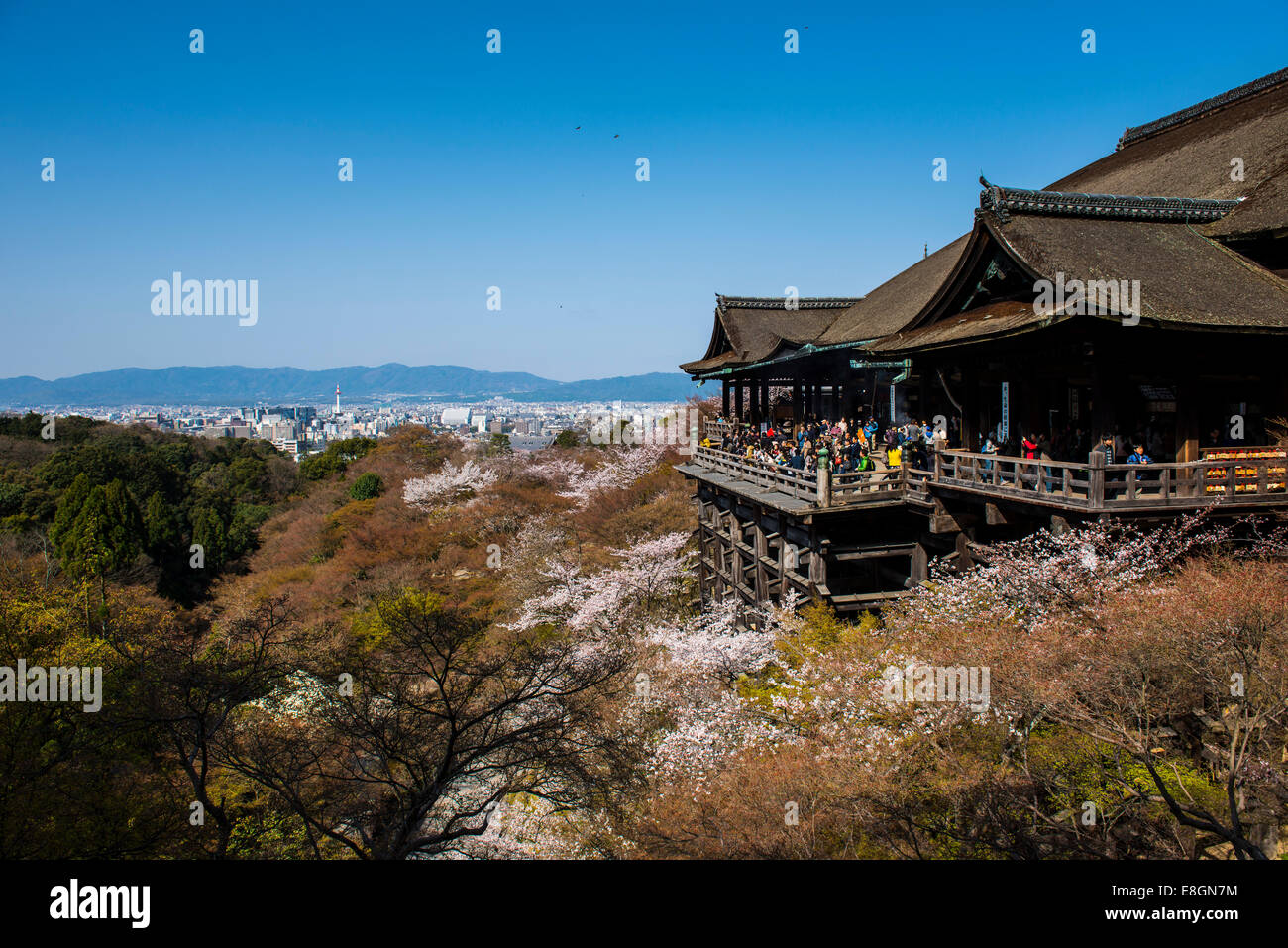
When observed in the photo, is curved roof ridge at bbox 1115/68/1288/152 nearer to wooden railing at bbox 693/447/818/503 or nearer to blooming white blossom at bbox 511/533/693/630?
wooden railing at bbox 693/447/818/503

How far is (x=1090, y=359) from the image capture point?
1114 cm

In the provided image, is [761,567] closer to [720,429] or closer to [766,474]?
[766,474]

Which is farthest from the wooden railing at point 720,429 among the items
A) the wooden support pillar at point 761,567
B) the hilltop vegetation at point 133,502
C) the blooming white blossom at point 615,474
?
the hilltop vegetation at point 133,502

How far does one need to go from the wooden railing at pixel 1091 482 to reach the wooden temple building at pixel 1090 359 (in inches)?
1.3

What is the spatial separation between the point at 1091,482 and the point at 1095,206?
5.62m

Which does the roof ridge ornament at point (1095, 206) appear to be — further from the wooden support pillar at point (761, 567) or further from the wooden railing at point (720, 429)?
the wooden railing at point (720, 429)

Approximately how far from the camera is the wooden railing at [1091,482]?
10047 millimetres

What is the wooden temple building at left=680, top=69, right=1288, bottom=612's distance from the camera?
34.6ft

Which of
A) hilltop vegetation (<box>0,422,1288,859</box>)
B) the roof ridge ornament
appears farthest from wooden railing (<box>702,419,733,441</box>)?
the roof ridge ornament

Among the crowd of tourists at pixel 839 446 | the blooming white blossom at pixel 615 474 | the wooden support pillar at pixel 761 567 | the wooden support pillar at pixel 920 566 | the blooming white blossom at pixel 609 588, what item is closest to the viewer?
the wooden support pillar at pixel 920 566
